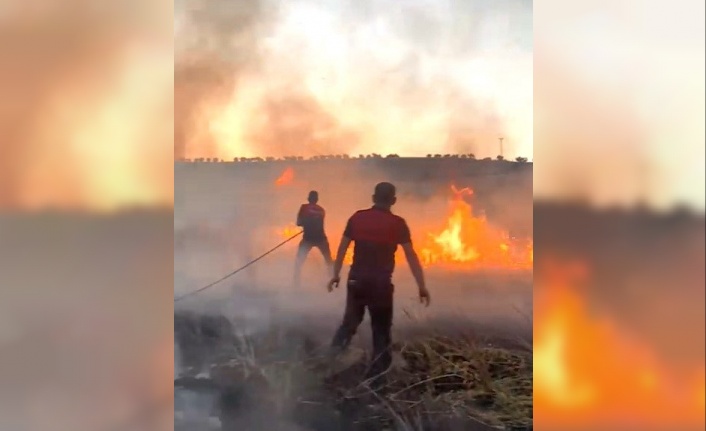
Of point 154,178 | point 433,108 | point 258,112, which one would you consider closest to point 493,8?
point 433,108

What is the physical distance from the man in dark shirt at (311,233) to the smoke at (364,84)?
0.11 m

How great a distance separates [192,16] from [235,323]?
636 mm

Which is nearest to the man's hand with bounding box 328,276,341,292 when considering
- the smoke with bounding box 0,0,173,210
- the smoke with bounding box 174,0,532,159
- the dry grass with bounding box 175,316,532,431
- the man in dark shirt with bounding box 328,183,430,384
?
the man in dark shirt with bounding box 328,183,430,384

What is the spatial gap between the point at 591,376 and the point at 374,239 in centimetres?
52

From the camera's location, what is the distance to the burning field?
1.30 meters

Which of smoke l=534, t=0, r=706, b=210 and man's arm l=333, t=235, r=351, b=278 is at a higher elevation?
smoke l=534, t=0, r=706, b=210

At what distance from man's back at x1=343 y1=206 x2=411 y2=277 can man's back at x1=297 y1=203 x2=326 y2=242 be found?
2.1 inches

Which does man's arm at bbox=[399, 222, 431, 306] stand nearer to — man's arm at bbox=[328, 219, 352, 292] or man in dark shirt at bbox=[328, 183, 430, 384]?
man in dark shirt at bbox=[328, 183, 430, 384]

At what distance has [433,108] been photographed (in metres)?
1.31

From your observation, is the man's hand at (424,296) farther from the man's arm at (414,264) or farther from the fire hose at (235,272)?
the fire hose at (235,272)

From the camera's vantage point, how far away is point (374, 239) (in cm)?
131

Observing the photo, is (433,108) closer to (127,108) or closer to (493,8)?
(493,8)

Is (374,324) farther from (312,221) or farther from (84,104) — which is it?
(84,104)

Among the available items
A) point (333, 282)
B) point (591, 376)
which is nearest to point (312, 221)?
point (333, 282)
